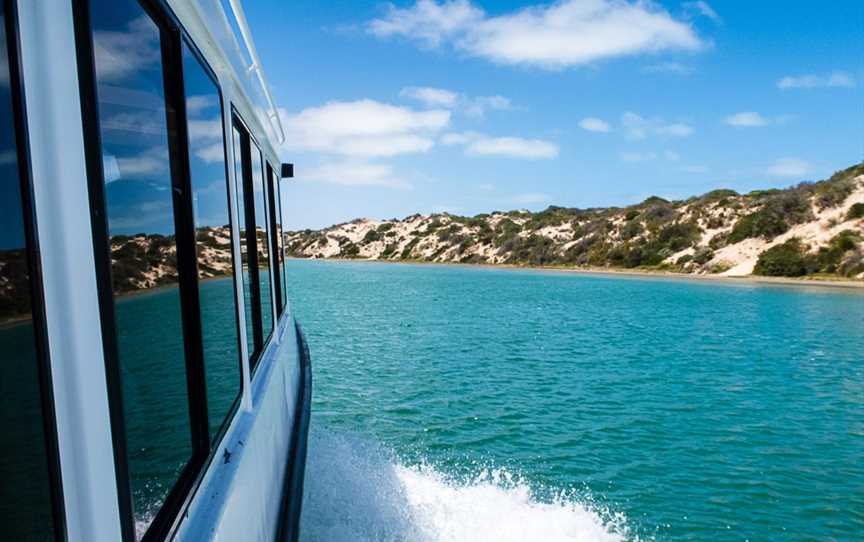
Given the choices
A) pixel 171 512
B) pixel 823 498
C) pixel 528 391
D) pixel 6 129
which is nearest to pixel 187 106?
pixel 6 129

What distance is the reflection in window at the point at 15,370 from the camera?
2.98ft

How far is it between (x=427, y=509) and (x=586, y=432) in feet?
12.5

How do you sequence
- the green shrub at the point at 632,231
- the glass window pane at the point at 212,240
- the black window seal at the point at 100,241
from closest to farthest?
the black window seal at the point at 100,241 < the glass window pane at the point at 212,240 < the green shrub at the point at 632,231

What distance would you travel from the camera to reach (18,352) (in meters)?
0.94

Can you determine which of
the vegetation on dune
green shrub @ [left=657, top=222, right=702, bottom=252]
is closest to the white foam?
the vegetation on dune

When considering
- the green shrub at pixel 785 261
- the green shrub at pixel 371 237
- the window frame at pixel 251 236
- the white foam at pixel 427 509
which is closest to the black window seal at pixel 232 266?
the window frame at pixel 251 236

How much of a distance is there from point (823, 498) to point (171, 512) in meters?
8.02

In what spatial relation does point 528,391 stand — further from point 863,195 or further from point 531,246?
point 531,246

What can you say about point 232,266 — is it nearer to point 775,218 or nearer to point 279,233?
point 279,233

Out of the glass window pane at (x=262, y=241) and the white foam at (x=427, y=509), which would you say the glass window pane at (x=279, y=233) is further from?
the white foam at (x=427, y=509)

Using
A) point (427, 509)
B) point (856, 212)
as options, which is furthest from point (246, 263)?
point (856, 212)

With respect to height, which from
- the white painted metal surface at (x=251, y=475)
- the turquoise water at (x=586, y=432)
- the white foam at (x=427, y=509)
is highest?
the white painted metal surface at (x=251, y=475)

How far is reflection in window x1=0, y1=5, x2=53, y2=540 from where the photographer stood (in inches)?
35.8

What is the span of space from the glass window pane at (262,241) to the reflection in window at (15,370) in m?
3.09
